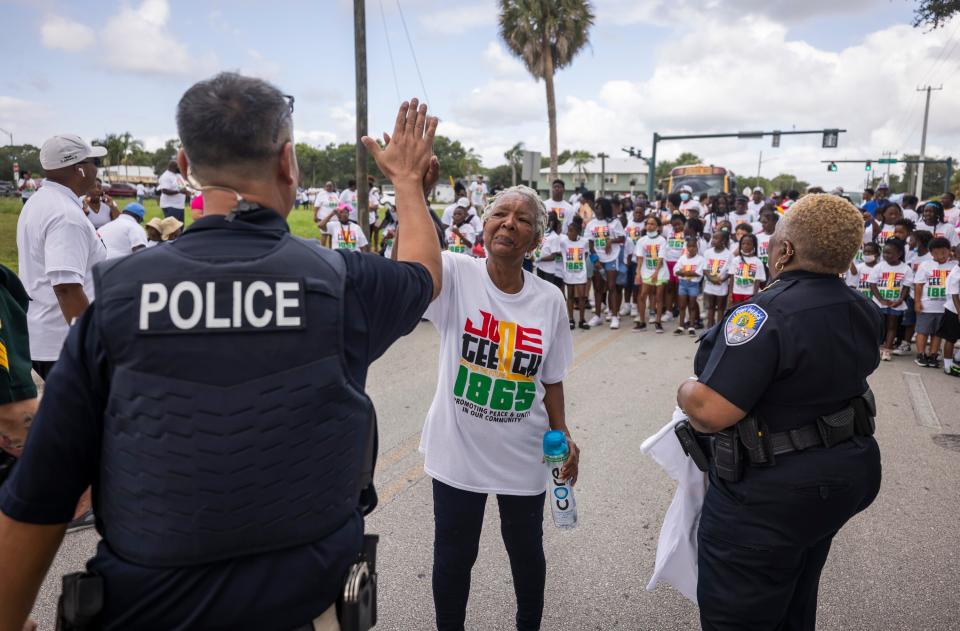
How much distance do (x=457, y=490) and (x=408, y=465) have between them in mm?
2215

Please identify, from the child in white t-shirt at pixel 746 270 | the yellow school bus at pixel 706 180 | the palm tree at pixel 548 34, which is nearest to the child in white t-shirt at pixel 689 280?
the child in white t-shirt at pixel 746 270

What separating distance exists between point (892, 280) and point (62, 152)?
382 inches

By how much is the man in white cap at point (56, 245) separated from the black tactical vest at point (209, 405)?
3.08m

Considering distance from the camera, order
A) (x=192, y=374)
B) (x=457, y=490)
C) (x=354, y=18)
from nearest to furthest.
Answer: (x=192, y=374) < (x=457, y=490) < (x=354, y=18)

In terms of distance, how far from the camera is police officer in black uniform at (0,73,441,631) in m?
1.18

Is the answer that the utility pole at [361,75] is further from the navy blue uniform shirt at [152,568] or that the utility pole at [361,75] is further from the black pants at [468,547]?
the navy blue uniform shirt at [152,568]

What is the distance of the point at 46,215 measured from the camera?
3781mm

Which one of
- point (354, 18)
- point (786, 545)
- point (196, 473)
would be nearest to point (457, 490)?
point (786, 545)

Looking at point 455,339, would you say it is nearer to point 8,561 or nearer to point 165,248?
point 165,248

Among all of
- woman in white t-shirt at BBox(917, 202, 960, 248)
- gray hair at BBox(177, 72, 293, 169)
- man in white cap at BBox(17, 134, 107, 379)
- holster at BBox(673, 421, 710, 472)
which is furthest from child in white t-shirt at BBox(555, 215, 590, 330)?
gray hair at BBox(177, 72, 293, 169)

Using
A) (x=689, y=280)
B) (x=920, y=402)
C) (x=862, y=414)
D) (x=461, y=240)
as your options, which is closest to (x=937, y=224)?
(x=689, y=280)

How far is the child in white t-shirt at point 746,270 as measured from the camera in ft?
31.3

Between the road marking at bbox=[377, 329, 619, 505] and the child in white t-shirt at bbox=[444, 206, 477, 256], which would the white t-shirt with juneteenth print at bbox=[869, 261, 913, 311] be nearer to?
the child in white t-shirt at bbox=[444, 206, 477, 256]

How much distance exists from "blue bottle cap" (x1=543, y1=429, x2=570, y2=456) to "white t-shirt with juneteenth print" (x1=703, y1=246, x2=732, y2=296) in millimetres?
8159
